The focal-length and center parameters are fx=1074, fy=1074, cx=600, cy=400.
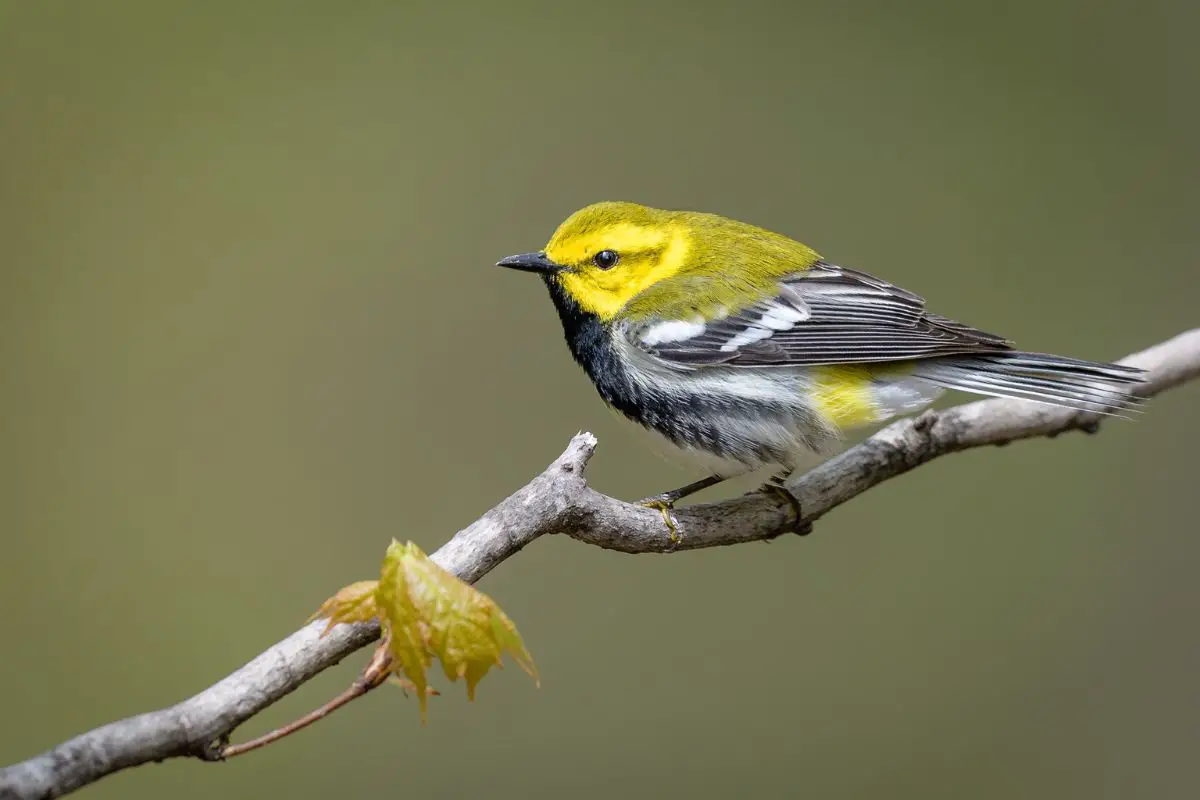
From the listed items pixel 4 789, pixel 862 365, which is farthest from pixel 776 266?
pixel 4 789

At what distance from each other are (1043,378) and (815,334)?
557mm

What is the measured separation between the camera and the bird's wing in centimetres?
267

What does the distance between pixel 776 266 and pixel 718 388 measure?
460 mm

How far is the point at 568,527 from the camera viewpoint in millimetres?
2059

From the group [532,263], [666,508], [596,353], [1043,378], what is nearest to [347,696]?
[666,508]

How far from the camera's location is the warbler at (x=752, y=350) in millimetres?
2658

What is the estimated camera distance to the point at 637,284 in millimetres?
2928

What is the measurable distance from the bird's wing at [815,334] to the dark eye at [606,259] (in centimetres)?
21

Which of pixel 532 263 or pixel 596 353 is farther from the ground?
pixel 532 263

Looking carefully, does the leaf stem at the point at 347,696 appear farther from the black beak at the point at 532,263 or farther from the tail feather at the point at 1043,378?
the tail feather at the point at 1043,378

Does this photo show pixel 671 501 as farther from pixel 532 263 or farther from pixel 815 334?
pixel 532 263

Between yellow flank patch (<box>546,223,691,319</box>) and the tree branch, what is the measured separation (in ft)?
2.08

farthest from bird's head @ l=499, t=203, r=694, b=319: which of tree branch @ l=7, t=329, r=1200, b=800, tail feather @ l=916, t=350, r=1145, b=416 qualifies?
tail feather @ l=916, t=350, r=1145, b=416

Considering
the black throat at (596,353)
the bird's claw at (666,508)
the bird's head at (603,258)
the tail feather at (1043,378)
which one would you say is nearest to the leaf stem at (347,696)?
the bird's claw at (666,508)
